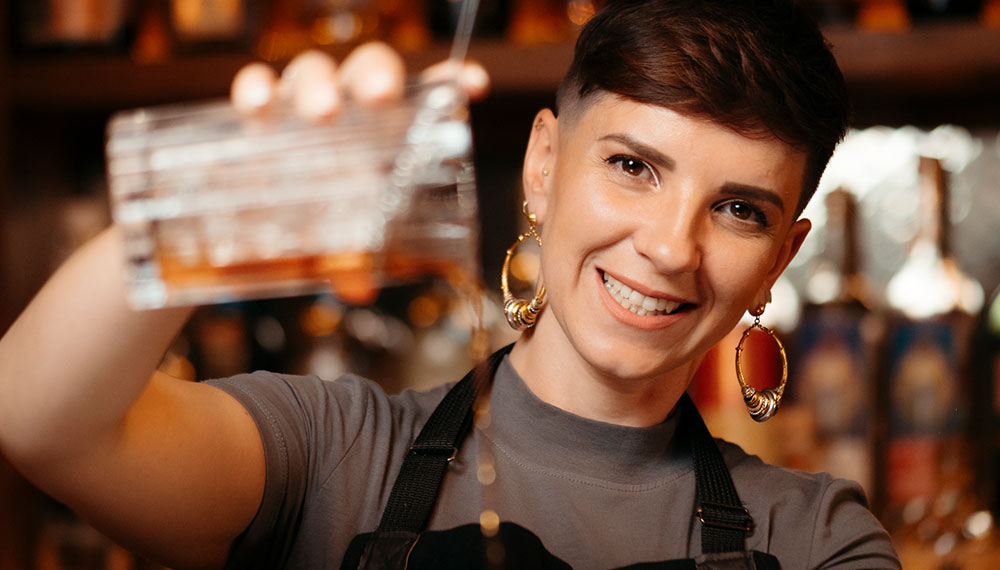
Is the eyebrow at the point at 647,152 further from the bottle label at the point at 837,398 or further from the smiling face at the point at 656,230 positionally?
the bottle label at the point at 837,398

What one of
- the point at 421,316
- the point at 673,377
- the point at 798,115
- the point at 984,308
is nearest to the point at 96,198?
the point at 421,316

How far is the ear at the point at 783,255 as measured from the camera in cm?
115

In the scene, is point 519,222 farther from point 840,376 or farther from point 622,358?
point 622,358

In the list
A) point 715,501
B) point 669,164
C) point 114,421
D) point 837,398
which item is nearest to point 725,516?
point 715,501

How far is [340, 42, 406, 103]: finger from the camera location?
2.06 feet

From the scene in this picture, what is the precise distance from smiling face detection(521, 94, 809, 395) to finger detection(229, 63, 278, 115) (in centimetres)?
43

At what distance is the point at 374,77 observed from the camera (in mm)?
630

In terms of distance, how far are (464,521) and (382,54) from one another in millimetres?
551

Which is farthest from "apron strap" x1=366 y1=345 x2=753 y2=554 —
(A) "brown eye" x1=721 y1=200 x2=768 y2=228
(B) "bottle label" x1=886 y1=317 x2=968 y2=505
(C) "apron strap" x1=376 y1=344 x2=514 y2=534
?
(B) "bottle label" x1=886 y1=317 x2=968 y2=505

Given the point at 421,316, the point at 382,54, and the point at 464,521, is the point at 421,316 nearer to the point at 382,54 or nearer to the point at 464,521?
the point at 464,521

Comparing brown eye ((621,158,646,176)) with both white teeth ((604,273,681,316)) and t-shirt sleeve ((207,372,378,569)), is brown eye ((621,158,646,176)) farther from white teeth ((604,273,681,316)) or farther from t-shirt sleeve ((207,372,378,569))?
t-shirt sleeve ((207,372,378,569))

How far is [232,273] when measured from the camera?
0.58m

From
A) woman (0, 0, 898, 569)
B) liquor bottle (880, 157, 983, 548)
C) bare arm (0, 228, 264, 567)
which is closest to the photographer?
bare arm (0, 228, 264, 567)

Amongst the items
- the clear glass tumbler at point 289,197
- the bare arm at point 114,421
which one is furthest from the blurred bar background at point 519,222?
the clear glass tumbler at point 289,197
